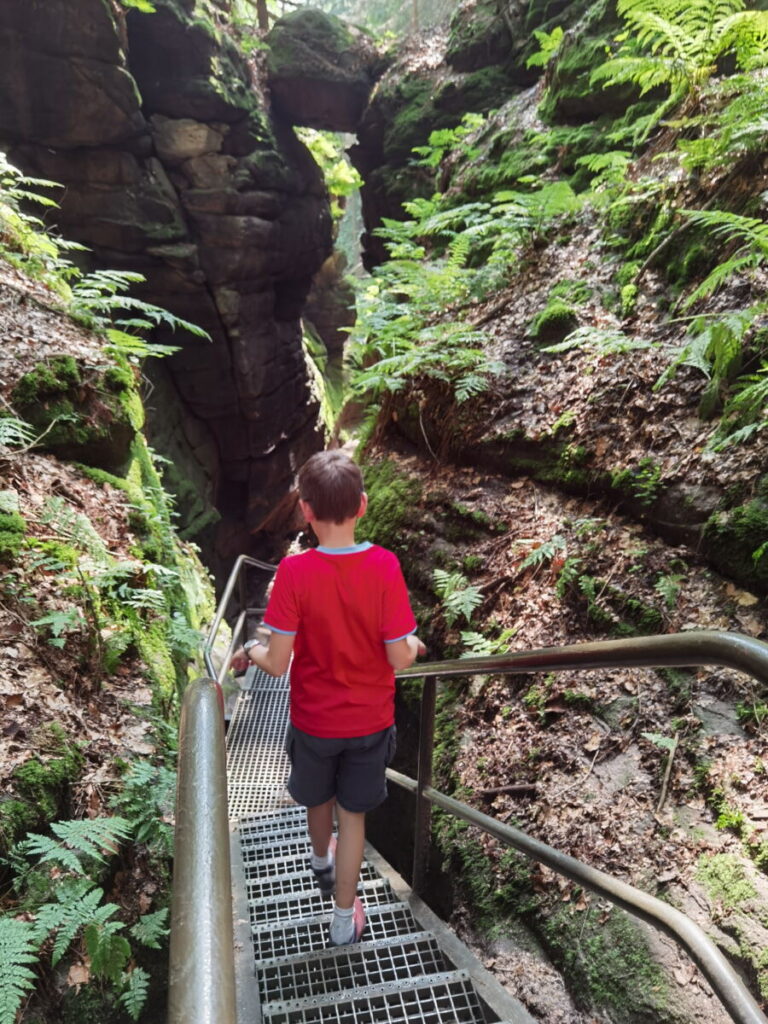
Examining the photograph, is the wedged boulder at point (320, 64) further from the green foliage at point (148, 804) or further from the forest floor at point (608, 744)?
the green foliage at point (148, 804)

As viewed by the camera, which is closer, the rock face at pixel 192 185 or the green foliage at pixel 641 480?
the green foliage at pixel 641 480

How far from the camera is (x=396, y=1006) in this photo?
2.10 m

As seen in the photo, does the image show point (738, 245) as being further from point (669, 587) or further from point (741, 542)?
point (669, 587)

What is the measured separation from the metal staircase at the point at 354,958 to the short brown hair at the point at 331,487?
5.76 ft

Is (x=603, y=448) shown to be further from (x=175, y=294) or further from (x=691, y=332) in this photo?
(x=175, y=294)

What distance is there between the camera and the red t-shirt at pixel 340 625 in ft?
7.16

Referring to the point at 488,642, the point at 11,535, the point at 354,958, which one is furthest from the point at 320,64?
the point at 354,958

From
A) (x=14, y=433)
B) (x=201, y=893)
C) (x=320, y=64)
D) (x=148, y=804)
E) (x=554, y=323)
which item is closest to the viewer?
(x=201, y=893)

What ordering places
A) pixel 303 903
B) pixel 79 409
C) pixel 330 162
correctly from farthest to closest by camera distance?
pixel 330 162 → pixel 79 409 → pixel 303 903

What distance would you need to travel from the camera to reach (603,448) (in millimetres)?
4020

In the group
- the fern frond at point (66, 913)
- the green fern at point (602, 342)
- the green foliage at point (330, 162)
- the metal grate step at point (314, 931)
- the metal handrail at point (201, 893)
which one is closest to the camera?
the metal handrail at point (201, 893)

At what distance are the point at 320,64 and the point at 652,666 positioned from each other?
699 inches

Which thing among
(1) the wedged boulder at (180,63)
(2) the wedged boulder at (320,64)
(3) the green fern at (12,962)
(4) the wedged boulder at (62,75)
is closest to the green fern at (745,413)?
(3) the green fern at (12,962)

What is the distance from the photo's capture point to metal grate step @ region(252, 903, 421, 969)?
2496 millimetres
